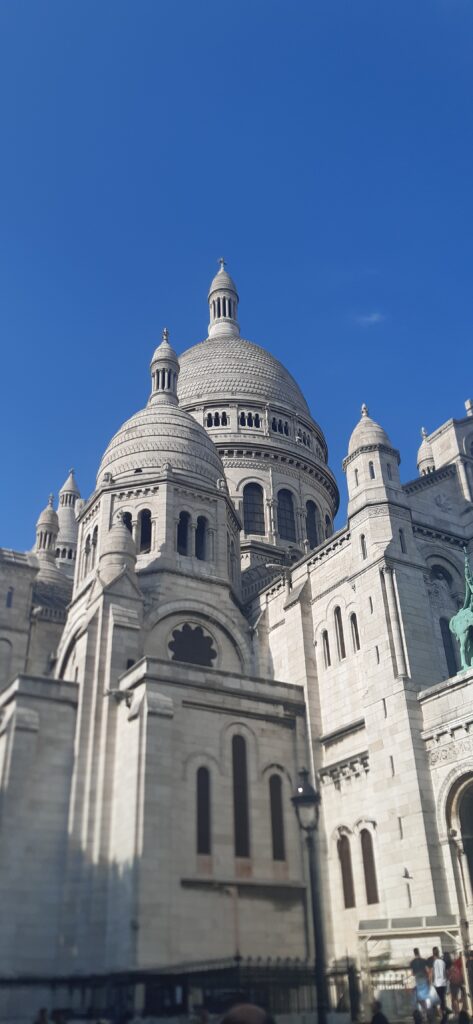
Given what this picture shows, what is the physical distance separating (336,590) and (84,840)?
523 inches

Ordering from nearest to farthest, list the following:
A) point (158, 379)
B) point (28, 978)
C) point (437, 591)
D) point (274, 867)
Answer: point (28, 978) < point (274, 867) < point (437, 591) < point (158, 379)

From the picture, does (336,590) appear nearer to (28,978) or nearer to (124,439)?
(124,439)

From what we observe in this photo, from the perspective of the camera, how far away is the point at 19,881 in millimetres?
27438

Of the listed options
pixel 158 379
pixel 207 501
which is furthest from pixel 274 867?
pixel 158 379

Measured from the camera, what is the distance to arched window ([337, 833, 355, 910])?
3017 cm

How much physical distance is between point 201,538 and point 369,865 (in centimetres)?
1636

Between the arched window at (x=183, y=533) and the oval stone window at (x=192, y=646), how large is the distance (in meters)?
3.70

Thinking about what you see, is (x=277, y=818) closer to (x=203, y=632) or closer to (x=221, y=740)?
(x=221, y=740)

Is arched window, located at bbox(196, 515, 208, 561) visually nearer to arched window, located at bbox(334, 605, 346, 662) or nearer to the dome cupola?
arched window, located at bbox(334, 605, 346, 662)

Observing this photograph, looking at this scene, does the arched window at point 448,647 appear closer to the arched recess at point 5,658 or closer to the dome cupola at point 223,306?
the arched recess at point 5,658

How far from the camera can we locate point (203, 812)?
29312 millimetres

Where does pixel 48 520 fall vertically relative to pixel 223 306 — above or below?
below

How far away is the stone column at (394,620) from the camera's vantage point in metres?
30.3

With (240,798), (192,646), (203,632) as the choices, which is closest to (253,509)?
(203,632)
